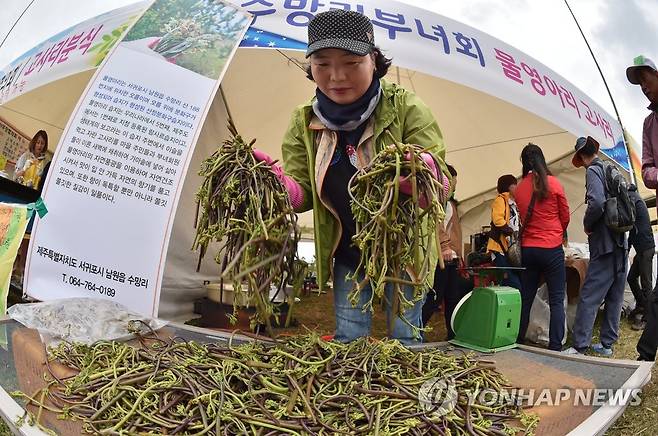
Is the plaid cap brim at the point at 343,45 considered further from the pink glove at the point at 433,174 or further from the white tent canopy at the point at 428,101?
the white tent canopy at the point at 428,101

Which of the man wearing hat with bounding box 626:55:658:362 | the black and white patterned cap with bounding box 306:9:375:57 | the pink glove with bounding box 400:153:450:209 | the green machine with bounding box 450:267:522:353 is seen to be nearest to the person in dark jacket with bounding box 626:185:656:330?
the man wearing hat with bounding box 626:55:658:362

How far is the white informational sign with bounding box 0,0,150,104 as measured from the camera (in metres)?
5.46

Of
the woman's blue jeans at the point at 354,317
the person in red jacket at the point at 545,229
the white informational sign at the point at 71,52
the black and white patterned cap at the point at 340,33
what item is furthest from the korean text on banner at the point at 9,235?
the person in red jacket at the point at 545,229

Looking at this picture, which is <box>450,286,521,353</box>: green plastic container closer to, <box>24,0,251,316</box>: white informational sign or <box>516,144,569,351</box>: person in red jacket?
<box>516,144,569,351</box>: person in red jacket

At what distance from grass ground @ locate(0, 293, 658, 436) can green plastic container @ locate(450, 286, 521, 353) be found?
774 millimetres

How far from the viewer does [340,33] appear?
218cm

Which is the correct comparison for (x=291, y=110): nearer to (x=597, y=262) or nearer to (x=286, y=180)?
(x=597, y=262)

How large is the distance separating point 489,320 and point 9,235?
3.95 meters

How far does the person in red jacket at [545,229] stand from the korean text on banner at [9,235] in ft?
14.2

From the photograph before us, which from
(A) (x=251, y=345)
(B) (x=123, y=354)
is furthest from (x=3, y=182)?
(A) (x=251, y=345)

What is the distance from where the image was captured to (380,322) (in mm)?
6766

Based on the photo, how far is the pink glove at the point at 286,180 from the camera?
6.83 ft

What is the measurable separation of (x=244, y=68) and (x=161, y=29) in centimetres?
262

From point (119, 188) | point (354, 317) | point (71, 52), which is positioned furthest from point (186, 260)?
point (354, 317)
